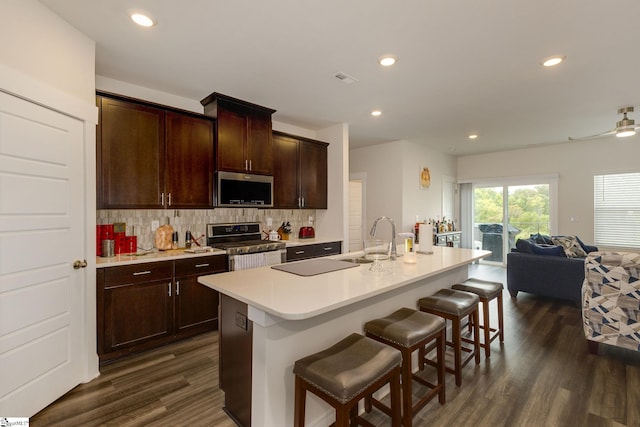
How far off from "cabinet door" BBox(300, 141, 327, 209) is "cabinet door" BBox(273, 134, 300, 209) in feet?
0.43

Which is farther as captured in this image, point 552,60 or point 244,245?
point 244,245

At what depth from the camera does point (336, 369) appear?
1361 mm

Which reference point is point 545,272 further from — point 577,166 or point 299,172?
point 299,172

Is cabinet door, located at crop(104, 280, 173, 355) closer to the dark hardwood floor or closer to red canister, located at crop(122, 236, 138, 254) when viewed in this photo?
→ the dark hardwood floor

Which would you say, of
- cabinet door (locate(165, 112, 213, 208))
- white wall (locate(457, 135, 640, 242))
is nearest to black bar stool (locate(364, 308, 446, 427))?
cabinet door (locate(165, 112, 213, 208))

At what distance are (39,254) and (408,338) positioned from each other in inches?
96.9

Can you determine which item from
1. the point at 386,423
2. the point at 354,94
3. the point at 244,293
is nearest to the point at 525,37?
the point at 354,94

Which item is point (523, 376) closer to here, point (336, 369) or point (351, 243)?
point (336, 369)

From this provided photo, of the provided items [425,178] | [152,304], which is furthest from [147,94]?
[425,178]

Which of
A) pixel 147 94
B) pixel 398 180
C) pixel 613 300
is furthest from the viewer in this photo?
pixel 398 180

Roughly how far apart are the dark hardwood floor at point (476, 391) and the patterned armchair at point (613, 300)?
0.76 feet

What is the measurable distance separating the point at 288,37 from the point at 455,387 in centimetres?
299

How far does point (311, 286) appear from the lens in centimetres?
170

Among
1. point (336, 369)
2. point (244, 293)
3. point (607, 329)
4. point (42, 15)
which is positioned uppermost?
point (42, 15)
